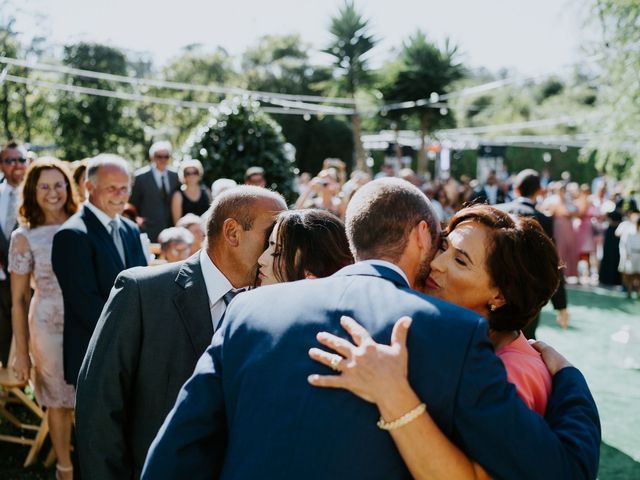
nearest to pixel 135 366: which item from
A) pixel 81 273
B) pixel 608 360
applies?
pixel 81 273

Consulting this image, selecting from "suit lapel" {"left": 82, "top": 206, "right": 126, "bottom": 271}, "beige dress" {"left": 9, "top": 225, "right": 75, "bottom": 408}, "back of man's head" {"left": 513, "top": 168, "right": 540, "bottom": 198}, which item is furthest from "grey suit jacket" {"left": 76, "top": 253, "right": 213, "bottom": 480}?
"back of man's head" {"left": 513, "top": 168, "right": 540, "bottom": 198}

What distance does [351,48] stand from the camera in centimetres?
2752

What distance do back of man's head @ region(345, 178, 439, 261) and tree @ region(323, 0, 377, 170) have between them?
25569mm

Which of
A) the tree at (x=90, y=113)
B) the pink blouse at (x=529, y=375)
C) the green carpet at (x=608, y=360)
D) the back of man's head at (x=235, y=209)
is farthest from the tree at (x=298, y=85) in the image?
the pink blouse at (x=529, y=375)

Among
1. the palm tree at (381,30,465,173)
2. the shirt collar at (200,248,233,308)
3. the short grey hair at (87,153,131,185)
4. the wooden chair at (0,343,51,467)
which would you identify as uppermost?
the palm tree at (381,30,465,173)

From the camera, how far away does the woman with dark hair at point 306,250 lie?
8.23 feet

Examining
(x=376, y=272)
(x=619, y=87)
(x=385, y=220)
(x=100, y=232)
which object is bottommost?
(x=100, y=232)

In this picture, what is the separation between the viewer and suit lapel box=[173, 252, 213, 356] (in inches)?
102

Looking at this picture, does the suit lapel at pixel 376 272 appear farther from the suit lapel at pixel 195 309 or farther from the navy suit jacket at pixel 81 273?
the navy suit jacket at pixel 81 273

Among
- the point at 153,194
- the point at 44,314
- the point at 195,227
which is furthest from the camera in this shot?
the point at 153,194

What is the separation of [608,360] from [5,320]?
698cm

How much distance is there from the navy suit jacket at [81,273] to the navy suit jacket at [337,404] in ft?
7.82

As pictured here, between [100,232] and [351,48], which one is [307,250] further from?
[351,48]

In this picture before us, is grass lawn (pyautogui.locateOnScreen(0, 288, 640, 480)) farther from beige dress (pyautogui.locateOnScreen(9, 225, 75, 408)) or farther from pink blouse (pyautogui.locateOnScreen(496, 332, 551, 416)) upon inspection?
pink blouse (pyautogui.locateOnScreen(496, 332, 551, 416))
